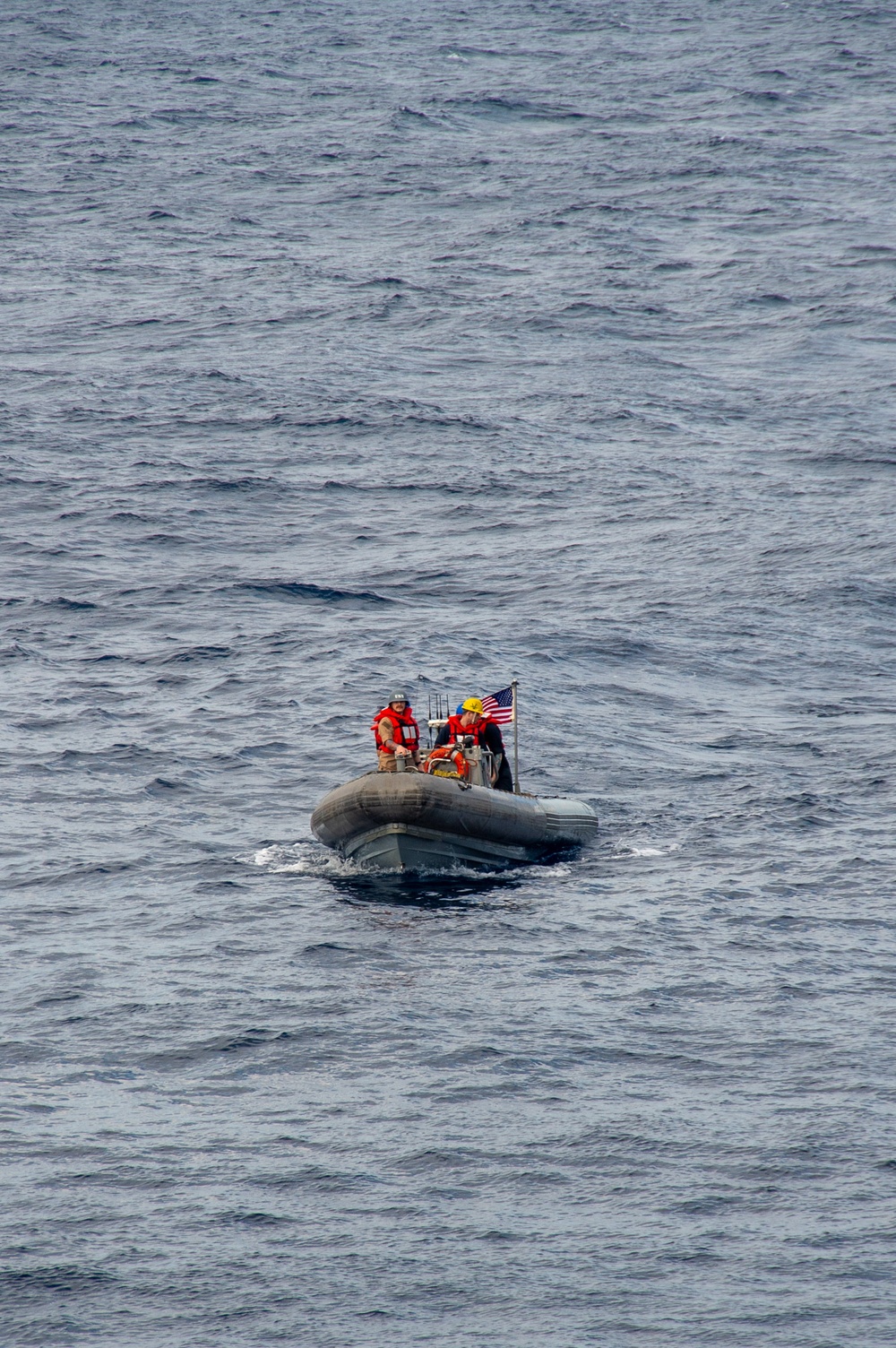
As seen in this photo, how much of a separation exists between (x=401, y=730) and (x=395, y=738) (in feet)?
0.45

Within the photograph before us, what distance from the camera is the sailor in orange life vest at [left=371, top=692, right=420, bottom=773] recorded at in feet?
82.5

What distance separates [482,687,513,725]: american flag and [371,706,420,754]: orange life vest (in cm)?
116

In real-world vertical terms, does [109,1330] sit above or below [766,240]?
below

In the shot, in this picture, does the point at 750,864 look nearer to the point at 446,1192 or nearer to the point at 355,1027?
the point at 355,1027

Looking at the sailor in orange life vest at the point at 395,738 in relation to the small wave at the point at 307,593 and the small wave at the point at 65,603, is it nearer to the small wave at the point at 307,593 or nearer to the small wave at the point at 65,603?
the small wave at the point at 307,593

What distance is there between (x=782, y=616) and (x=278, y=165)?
1733 inches

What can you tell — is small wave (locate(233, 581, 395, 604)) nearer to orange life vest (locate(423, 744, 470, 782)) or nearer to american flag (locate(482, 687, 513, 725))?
american flag (locate(482, 687, 513, 725))

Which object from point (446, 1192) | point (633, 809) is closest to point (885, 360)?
point (633, 809)

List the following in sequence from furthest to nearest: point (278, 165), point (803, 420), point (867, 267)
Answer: point (278, 165), point (867, 267), point (803, 420)

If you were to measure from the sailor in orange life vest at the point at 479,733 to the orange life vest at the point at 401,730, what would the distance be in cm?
50

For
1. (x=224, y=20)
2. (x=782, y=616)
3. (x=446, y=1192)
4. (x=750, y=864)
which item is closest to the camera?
(x=446, y=1192)

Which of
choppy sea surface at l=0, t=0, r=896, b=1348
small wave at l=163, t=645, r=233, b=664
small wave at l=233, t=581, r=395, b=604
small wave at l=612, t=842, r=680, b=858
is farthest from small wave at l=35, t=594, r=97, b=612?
small wave at l=612, t=842, r=680, b=858

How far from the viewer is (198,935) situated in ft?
76.2

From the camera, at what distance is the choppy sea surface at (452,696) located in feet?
55.5
